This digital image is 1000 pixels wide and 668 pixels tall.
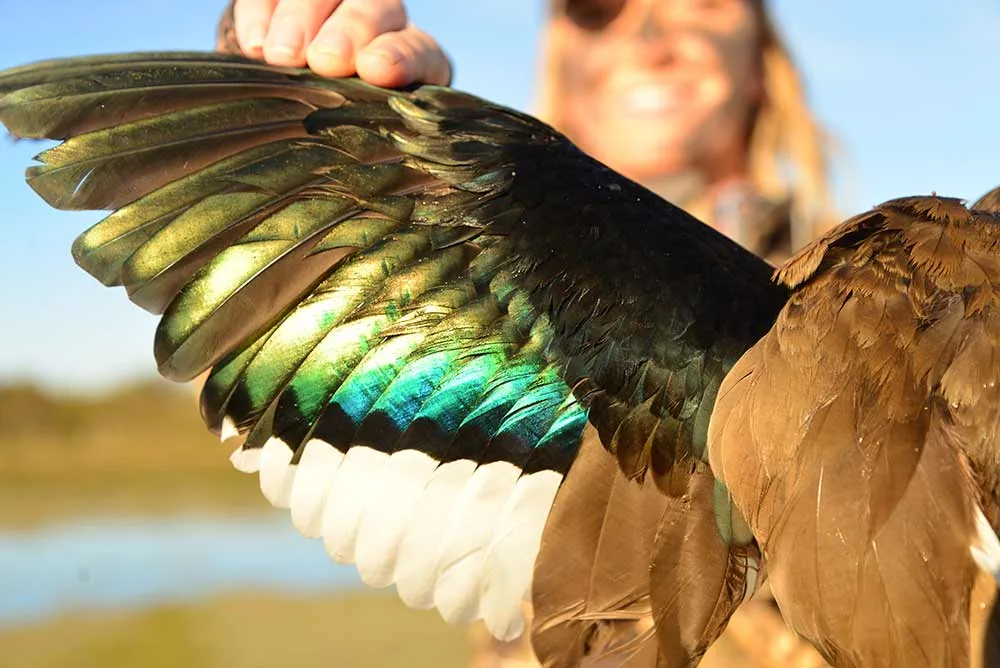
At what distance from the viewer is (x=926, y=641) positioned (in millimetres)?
1327

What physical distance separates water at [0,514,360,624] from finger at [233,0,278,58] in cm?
1079

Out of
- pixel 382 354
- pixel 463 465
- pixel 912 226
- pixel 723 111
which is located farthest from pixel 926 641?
pixel 723 111

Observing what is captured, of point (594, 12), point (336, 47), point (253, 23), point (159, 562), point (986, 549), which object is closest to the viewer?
point (986, 549)

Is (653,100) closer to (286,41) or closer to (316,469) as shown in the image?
(286,41)

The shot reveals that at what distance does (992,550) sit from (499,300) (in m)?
0.82

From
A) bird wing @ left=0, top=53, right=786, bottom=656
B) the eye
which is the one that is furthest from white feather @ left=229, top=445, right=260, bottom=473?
the eye

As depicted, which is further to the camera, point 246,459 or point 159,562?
point 159,562

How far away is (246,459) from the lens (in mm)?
1708

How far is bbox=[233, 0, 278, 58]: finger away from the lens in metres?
1.92

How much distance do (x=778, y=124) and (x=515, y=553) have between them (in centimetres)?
267

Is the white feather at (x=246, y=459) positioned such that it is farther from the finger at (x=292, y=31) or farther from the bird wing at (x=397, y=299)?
the finger at (x=292, y=31)

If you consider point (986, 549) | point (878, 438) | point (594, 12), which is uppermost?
point (594, 12)

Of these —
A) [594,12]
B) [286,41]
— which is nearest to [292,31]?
[286,41]

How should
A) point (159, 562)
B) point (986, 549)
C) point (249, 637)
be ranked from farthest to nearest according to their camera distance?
1. point (159, 562)
2. point (249, 637)
3. point (986, 549)
